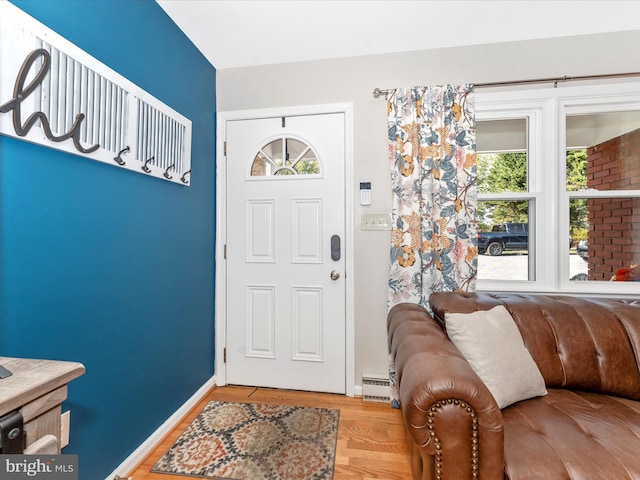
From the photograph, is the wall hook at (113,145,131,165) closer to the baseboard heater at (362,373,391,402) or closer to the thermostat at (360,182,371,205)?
the thermostat at (360,182,371,205)

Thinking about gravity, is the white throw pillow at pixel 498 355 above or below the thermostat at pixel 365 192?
below

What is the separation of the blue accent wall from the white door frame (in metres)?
0.21

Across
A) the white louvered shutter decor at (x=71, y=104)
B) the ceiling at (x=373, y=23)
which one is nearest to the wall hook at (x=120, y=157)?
the white louvered shutter decor at (x=71, y=104)

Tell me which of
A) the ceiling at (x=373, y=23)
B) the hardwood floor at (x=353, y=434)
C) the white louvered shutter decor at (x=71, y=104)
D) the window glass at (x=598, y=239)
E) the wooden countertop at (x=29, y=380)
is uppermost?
the ceiling at (x=373, y=23)

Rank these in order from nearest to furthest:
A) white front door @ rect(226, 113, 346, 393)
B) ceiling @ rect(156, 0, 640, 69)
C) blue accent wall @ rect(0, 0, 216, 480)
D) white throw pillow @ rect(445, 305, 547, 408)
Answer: blue accent wall @ rect(0, 0, 216, 480)
white throw pillow @ rect(445, 305, 547, 408)
ceiling @ rect(156, 0, 640, 69)
white front door @ rect(226, 113, 346, 393)

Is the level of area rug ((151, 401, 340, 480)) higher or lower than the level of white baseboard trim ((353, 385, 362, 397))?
lower

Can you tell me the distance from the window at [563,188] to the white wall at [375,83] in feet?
0.65

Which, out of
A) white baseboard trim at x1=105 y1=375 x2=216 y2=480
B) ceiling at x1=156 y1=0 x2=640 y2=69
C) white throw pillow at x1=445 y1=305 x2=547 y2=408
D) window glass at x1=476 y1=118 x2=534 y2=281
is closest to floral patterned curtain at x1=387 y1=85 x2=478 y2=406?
window glass at x1=476 y1=118 x2=534 y2=281

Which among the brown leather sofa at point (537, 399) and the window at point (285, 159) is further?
the window at point (285, 159)

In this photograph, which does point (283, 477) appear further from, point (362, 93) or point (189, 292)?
point (362, 93)

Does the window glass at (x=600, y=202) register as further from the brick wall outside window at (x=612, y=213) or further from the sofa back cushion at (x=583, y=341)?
the sofa back cushion at (x=583, y=341)

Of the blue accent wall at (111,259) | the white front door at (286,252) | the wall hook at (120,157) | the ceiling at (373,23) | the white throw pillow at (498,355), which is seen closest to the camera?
the blue accent wall at (111,259)

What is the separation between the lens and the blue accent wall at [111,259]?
3.62ft

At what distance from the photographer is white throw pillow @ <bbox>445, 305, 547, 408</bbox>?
1306 mm
